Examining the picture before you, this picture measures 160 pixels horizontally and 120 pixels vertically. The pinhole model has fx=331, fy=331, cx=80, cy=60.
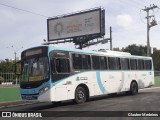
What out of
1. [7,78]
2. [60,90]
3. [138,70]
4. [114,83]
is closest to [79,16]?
[7,78]

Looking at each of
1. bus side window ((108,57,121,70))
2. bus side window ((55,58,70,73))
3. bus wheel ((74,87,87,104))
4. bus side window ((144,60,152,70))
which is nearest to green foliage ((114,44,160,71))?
bus side window ((144,60,152,70))

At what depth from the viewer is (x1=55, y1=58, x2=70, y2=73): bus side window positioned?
A: 52.1 feet

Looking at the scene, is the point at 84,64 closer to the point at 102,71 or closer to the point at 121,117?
the point at 102,71

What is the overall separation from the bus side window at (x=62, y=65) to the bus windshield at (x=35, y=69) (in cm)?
65

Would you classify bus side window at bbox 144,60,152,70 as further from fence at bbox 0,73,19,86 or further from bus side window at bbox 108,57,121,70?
fence at bbox 0,73,19,86

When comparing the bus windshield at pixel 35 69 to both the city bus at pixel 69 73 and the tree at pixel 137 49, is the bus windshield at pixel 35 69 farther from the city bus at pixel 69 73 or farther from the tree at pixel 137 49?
the tree at pixel 137 49

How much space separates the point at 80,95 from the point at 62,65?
2.10 metres

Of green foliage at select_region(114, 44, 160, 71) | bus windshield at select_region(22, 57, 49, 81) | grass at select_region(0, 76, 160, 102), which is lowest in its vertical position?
grass at select_region(0, 76, 160, 102)

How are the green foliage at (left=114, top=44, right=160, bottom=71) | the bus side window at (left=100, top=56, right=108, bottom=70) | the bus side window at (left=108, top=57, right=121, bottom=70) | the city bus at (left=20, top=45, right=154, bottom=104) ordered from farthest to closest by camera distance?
the green foliage at (left=114, top=44, right=160, bottom=71), the bus side window at (left=108, top=57, right=121, bottom=70), the bus side window at (left=100, top=56, right=108, bottom=70), the city bus at (left=20, top=45, right=154, bottom=104)

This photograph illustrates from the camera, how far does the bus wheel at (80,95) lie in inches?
672

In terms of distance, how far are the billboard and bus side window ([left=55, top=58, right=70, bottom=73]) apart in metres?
28.1

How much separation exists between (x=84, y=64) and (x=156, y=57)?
7395 cm

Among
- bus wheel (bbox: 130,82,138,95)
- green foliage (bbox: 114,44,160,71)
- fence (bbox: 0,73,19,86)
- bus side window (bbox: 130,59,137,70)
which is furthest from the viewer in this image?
green foliage (bbox: 114,44,160,71)

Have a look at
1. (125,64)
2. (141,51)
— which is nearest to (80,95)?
(125,64)
